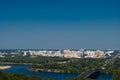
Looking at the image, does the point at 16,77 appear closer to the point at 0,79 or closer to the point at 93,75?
the point at 0,79

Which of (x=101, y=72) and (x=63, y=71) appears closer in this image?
(x=101, y=72)

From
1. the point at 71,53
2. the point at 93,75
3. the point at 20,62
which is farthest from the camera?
the point at 71,53

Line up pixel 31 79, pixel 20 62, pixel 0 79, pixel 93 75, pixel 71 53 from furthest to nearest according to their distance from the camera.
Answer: pixel 71 53, pixel 20 62, pixel 93 75, pixel 31 79, pixel 0 79

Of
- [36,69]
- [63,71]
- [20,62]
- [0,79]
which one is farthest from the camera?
[20,62]

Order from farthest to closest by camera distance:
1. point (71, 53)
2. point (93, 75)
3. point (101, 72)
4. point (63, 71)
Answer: point (71, 53)
point (63, 71)
point (101, 72)
point (93, 75)

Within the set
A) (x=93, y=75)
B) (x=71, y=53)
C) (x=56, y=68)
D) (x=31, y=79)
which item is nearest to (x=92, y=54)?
(x=71, y=53)

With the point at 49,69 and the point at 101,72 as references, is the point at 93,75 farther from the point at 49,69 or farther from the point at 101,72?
the point at 49,69

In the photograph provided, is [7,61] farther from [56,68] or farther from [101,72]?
[101,72]

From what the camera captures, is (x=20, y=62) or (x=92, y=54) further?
(x=92, y=54)

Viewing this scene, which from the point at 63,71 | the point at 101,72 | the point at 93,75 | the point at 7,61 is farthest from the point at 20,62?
the point at 93,75
